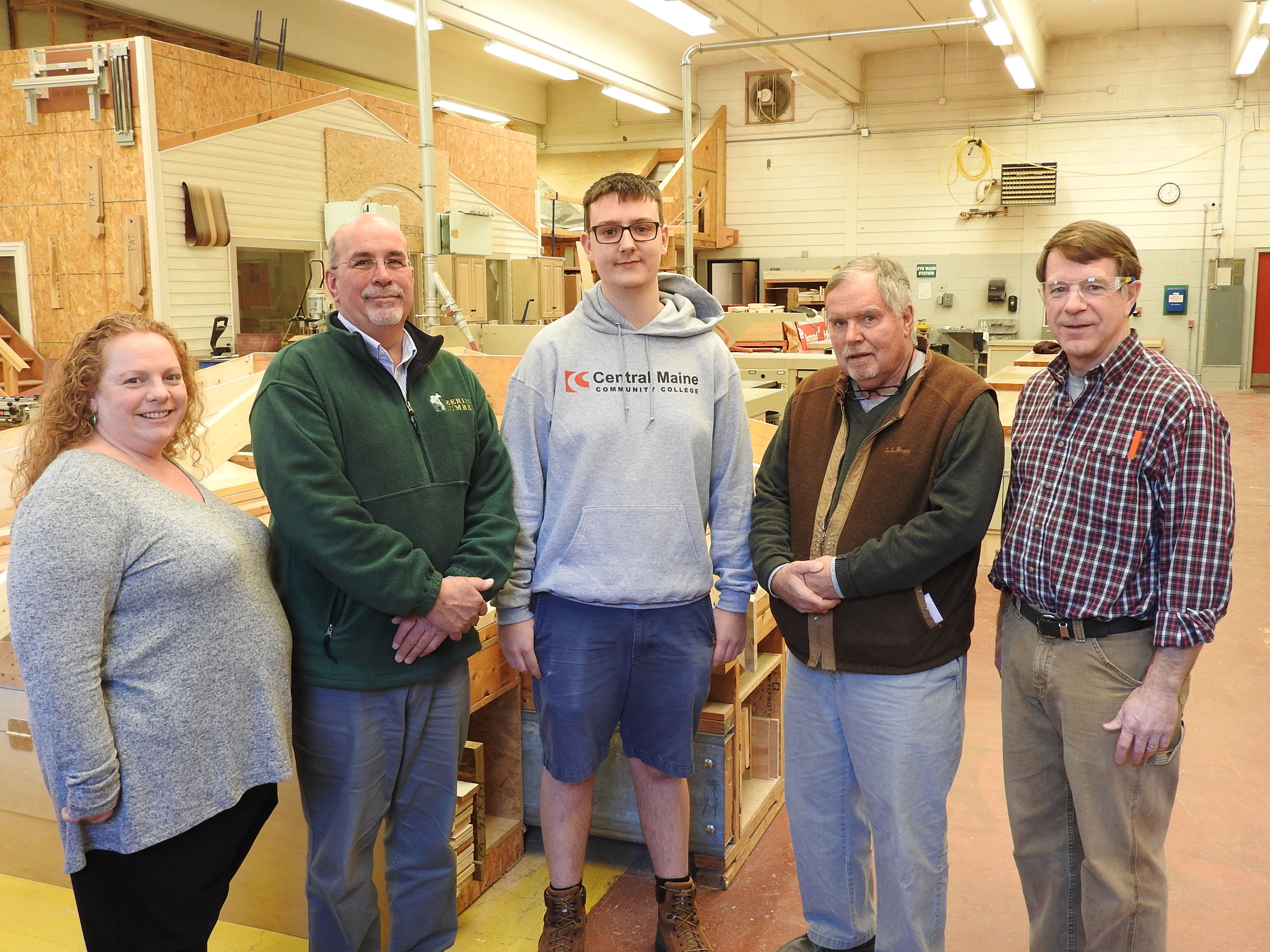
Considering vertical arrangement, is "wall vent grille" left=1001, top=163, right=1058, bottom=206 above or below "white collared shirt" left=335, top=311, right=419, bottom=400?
above

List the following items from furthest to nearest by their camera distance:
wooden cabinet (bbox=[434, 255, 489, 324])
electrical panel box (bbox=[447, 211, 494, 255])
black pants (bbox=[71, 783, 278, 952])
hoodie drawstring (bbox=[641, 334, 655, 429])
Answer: electrical panel box (bbox=[447, 211, 494, 255]) < wooden cabinet (bbox=[434, 255, 489, 324]) < hoodie drawstring (bbox=[641, 334, 655, 429]) < black pants (bbox=[71, 783, 278, 952])

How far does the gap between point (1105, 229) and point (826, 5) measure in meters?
12.6

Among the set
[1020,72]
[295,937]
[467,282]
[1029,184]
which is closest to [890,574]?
[295,937]

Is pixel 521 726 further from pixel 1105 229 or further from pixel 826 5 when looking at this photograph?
pixel 826 5

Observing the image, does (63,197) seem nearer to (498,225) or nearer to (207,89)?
(207,89)

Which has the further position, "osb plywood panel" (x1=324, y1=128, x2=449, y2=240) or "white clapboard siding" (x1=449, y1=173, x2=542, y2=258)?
"white clapboard siding" (x1=449, y1=173, x2=542, y2=258)

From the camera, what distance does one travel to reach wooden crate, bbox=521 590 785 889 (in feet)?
9.25

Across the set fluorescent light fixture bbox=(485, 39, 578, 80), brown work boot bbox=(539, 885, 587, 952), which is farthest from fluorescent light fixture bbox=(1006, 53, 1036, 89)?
brown work boot bbox=(539, 885, 587, 952)

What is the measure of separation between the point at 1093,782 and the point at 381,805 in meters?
1.43

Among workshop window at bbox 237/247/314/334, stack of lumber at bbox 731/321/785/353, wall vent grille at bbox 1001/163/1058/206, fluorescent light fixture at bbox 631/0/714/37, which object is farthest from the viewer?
wall vent grille at bbox 1001/163/1058/206

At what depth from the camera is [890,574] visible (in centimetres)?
199

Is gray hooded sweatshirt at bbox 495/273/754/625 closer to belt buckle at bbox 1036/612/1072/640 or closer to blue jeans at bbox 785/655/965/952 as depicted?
blue jeans at bbox 785/655/965/952

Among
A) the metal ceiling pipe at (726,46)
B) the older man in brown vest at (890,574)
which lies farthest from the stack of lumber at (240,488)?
the metal ceiling pipe at (726,46)

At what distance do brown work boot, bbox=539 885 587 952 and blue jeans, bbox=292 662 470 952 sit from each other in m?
0.26
